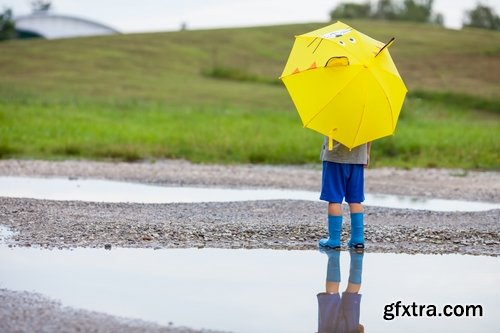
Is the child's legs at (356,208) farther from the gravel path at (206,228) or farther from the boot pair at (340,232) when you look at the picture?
the gravel path at (206,228)

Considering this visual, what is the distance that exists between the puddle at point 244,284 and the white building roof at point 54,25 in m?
70.7

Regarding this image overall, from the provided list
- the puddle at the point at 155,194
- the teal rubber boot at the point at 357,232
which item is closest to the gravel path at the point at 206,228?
the teal rubber boot at the point at 357,232

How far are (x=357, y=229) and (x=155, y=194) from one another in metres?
5.63

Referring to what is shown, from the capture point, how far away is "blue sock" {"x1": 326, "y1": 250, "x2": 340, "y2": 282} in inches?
355

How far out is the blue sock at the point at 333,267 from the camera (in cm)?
903

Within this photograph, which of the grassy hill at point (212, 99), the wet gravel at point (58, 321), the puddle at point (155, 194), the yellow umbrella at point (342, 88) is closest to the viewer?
the wet gravel at point (58, 321)

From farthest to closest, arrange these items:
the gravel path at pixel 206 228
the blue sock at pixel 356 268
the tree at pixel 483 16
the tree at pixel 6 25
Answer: the tree at pixel 483 16
the tree at pixel 6 25
the blue sock at pixel 356 268
the gravel path at pixel 206 228

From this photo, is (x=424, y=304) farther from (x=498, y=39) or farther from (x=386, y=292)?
(x=498, y=39)

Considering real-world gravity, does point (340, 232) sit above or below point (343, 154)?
below

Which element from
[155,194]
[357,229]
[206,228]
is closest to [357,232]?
[357,229]

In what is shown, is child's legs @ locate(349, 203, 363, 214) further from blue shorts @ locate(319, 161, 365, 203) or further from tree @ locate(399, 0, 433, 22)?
tree @ locate(399, 0, 433, 22)

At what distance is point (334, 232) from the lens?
408 inches

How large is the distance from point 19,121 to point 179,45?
29.9 metres

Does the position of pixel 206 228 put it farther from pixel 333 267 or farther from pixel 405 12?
pixel 405 12
